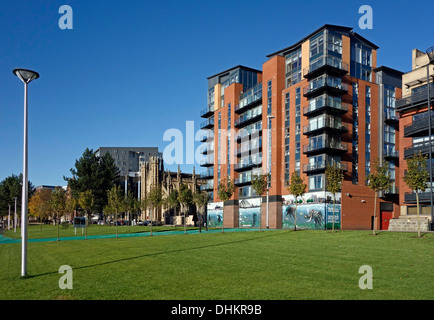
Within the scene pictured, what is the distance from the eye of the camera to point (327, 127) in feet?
165

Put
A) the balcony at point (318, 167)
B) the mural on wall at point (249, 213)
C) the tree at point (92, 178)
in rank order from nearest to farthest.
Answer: the balcony at point (318, 167), the mural on wall at point (249, 213), the tree at point (92, 178)

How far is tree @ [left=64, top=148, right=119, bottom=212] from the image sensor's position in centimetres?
8188

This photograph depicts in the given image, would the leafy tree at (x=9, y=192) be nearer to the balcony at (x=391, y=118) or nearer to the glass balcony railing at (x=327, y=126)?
the glass balcony railing at (x=327, y=126)

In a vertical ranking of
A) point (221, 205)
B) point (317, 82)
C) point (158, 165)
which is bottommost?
point (221, 205)

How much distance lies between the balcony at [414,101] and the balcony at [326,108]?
6633mm

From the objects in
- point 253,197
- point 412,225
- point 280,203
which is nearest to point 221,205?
point 253,197

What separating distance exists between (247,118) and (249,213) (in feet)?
52.6

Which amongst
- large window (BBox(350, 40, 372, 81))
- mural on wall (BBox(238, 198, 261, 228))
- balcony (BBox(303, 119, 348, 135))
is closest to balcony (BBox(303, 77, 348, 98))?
balcony (BBox(303, 119, 348, 135))

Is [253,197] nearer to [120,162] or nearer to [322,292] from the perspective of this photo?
[322,292]

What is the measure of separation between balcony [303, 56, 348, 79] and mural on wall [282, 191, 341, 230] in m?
15.9

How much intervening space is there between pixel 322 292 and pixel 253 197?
5337cm

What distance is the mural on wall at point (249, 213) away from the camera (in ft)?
204

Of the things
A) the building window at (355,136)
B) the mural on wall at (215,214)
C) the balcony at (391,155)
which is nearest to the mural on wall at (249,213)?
the mural on wall at (215,214)

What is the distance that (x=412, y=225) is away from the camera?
1559 inches
